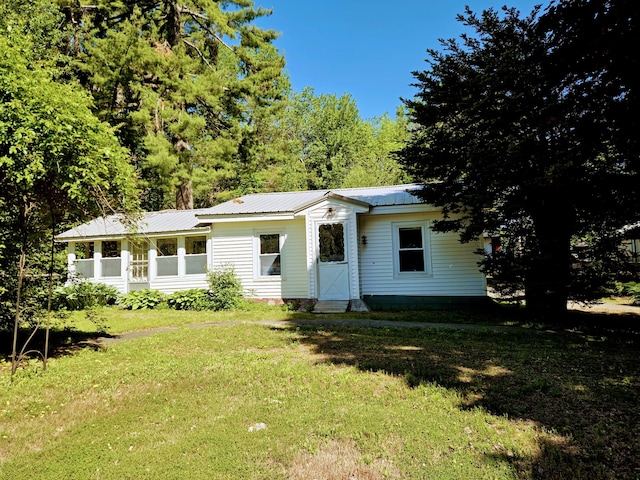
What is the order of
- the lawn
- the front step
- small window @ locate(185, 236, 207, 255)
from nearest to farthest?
the lawn
the front step
small window @ locate(185, 236, 207, 255)

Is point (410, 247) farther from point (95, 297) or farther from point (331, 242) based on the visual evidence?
point (95, 297)

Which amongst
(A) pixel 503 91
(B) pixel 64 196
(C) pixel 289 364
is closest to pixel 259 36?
(A) pixel 503 91

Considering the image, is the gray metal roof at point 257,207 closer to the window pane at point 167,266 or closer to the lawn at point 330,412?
the window pane at point 167,266

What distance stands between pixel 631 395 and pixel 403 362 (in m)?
2.67

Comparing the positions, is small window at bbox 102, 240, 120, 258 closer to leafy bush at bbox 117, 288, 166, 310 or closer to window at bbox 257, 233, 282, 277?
leafy bush at bbox 117, 288, 166, 310

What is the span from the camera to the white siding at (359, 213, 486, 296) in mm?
11766

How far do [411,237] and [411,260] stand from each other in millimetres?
792

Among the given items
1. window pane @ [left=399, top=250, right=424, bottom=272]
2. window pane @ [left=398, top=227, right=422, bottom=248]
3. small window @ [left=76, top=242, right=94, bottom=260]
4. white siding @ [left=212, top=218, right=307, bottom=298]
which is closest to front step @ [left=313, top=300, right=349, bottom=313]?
white siding @ [left=212, top=218, right=307, bottom=298]

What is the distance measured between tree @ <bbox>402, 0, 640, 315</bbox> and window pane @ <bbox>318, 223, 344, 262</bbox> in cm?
321

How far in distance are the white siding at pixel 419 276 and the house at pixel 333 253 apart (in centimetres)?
3

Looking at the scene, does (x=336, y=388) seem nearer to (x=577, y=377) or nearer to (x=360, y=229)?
(x=577, y=377)

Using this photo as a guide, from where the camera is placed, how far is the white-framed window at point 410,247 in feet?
39.9

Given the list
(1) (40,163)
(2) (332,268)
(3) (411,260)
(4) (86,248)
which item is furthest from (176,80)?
(1) (40,163)

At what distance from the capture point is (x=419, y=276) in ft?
39.7
